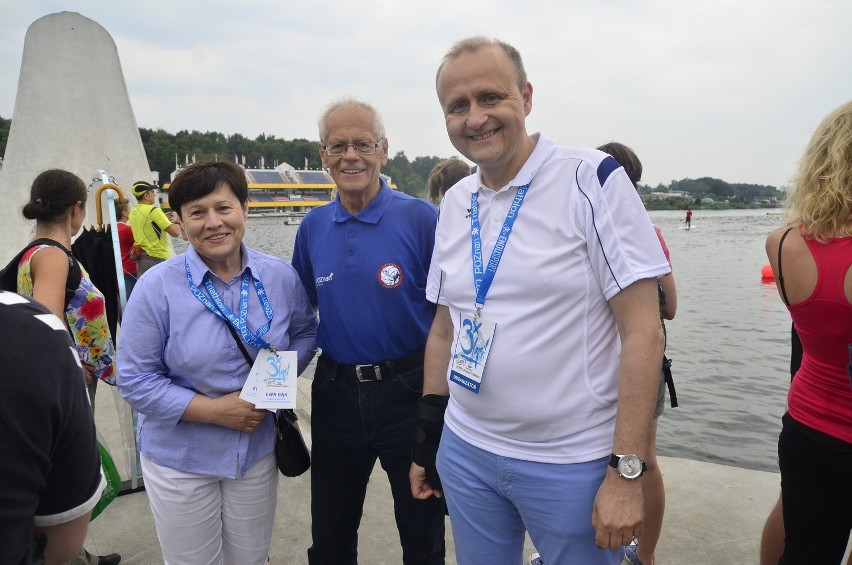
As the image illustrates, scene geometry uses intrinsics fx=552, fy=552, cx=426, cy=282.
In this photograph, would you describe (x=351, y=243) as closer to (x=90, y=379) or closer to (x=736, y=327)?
(x=90, y=379)

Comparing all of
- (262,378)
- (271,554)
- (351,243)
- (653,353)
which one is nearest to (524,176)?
(653,353)

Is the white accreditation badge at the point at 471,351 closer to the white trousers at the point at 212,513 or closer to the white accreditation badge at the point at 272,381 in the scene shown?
the white accreditation badge at the point at 272,381

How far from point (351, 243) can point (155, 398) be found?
975mm

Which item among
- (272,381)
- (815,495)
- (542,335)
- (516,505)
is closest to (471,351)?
(542,335)

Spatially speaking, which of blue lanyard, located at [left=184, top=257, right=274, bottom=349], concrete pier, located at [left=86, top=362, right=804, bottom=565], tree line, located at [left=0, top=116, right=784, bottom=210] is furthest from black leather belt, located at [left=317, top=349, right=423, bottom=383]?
tree line, located at [left=0, top=116, right=784, bottom=210]

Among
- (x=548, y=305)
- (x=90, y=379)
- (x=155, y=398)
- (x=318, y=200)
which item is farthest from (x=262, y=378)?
(x=318, y=200)

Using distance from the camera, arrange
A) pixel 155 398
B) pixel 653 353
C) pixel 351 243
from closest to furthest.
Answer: pixel 653 353 < pixel 155 398 < pixel 351 243

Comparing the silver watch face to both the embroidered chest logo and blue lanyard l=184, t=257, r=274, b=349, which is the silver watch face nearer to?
the embroidered chest logo

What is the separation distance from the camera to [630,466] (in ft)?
4.90

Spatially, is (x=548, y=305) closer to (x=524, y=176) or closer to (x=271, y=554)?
(x=524, y=176)

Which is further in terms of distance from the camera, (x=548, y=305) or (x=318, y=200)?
(x=318, y=200)

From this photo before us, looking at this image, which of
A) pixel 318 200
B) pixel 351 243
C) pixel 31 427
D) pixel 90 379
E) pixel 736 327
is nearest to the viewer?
pixel 31 427

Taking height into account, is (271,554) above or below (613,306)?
below

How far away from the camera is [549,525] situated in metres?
1.62
